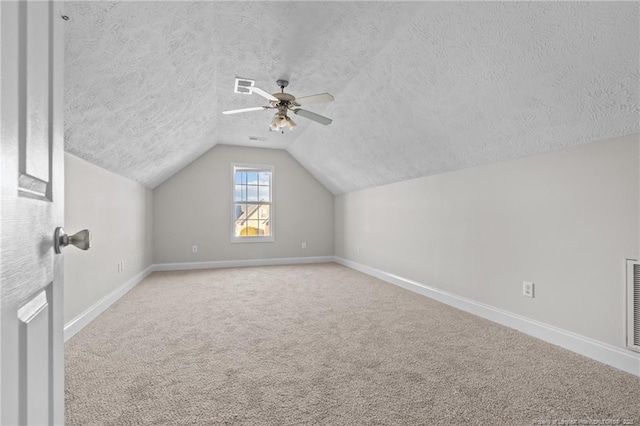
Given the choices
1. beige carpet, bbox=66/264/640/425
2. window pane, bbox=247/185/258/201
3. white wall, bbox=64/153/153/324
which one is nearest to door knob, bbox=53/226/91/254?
beige carpet, bbox=66/264/640/425

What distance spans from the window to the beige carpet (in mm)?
2925

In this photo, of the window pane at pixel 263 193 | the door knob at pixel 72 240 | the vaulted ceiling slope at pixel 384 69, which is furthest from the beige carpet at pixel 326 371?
the window pane at pixel 263 193

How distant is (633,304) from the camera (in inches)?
A: 80.8

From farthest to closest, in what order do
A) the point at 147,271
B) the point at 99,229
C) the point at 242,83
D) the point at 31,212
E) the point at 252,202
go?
1. the point at 252,202
2. the point at 147,271
3. the point at 99,229
4. the point at 242,83
5. the point at 31,212

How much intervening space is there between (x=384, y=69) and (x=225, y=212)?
13.7 feet

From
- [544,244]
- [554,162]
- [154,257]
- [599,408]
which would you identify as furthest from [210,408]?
[154,257]

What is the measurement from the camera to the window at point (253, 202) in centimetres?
623

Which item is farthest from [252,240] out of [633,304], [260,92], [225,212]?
[633,304]

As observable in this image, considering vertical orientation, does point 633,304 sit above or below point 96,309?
above

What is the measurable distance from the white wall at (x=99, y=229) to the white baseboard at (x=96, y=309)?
0.04 metres

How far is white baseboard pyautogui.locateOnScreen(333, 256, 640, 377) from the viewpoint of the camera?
2.07 metres

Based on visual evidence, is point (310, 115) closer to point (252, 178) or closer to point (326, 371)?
point (326, 371)

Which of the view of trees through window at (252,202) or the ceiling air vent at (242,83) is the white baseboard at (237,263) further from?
the ceiling air vent at (242,83)

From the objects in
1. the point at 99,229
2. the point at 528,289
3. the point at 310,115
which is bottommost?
the point at 528,289
